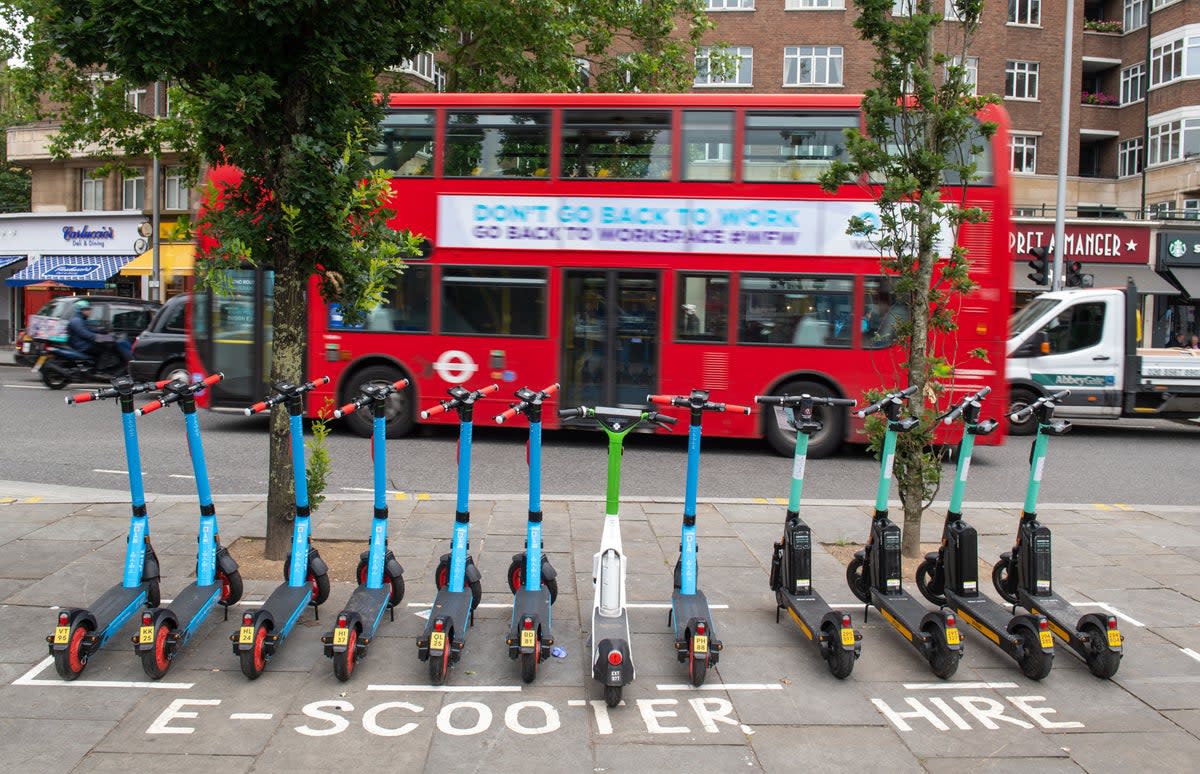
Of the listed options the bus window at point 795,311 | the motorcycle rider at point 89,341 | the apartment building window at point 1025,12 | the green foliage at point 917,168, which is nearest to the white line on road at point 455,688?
the green foliage at point 917,168

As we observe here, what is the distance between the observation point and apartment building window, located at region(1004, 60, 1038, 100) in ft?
115

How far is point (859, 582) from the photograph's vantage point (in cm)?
612

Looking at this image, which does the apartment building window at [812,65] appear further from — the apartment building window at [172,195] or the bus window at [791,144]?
the bus window at [791,144]

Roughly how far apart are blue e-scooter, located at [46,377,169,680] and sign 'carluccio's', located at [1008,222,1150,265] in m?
29.6

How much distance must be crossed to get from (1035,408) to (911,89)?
9.08 feet

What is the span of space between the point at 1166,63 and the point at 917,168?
108 ft

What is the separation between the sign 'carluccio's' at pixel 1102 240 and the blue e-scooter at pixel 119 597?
2962cm

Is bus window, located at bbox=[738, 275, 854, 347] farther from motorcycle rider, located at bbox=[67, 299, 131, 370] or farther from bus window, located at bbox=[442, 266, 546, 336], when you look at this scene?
motorcycle rider, located at bbox=[67, 299, 131, 370]

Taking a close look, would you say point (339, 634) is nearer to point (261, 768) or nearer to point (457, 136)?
point (261, 768)

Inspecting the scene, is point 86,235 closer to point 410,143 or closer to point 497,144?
point 410,143

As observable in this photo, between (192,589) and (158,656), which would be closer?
(158,656)

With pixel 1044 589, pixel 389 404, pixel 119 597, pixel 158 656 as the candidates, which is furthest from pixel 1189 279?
pixel 158 656

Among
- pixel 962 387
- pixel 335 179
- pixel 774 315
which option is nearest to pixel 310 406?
pixel 774 315

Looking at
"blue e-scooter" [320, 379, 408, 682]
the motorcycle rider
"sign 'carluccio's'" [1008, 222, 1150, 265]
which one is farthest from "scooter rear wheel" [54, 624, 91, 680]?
"sign 'carluccio's'" [1008, 222, 1150, 265]
